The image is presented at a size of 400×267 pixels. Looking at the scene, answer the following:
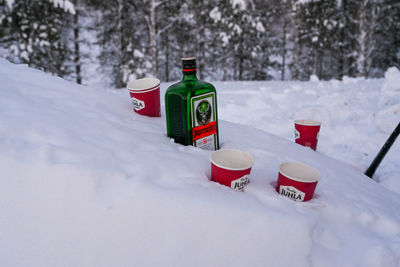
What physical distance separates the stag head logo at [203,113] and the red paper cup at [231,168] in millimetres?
290

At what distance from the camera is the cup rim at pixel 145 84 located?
1997 millimetres

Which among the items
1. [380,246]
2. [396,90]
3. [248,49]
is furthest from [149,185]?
[248,49]

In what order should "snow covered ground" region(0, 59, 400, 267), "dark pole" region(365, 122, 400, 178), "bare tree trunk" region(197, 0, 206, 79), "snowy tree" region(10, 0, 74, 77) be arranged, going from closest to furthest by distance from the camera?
"snow covered ground" region(0, 59, 400, 267)
"dark pole" region(365, 122, 400, 178)
"snowy tree" region(10, 0, 74, 77)
"bare tree trunk" region(197, 0, 206, 79)

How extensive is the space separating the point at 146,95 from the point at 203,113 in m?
0.60

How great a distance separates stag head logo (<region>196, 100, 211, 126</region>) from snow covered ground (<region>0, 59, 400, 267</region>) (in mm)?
186

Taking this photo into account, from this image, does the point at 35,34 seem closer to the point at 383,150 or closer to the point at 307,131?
the point at 307,131

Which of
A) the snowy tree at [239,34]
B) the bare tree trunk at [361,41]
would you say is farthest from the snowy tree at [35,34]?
the bare tree trunk at [361,41]

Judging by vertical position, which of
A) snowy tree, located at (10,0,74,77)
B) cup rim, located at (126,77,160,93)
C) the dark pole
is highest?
snowy tree, located at (10,0,74,77)

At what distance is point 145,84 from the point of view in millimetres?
2111

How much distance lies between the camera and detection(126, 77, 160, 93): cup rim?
6.55 feet

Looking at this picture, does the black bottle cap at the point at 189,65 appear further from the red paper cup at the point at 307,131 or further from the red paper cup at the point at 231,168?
the red paper cup at the point at 307,131

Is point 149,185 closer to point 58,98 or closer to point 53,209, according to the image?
point 53,209

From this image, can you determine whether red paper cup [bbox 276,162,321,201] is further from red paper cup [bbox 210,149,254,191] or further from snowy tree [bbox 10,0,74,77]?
snowy tree [bbox 10,0,74,77]

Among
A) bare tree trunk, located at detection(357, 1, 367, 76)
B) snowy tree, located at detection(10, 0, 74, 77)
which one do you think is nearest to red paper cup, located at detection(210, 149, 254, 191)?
snowy tree, located at detection(10, 0, 74, 77)
